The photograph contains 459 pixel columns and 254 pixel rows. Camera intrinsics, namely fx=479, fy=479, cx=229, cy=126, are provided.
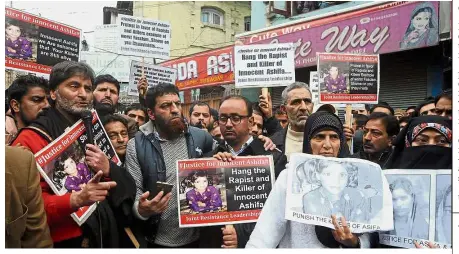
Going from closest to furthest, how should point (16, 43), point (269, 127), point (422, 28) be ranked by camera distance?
point (16, 43), point (269, 127), point (422, 28)

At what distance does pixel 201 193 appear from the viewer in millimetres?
2973

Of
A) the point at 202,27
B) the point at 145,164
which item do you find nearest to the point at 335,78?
the point at 145,164

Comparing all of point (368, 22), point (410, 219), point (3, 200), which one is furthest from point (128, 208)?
point (368, 22)

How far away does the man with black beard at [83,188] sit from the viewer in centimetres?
262

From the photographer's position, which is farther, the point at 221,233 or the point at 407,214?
the point at 221,233

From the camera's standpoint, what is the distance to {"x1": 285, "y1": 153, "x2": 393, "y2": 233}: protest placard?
2533 mm

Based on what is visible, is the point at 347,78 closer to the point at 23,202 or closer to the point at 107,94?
the point at 107,94

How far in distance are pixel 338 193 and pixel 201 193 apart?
2.76 feet

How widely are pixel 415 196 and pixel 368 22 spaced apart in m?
7.43

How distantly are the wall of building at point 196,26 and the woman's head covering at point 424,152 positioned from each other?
6.89m

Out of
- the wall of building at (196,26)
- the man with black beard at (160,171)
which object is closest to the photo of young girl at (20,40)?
the man with black beard at (160,171)

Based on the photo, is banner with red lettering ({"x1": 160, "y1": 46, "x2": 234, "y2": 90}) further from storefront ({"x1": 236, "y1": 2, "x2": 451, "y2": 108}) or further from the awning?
storefront ({"x1": 236, "y1": 2, "x2": 451, "y2": 108})

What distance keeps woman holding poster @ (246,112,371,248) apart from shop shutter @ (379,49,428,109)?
746 centimetres

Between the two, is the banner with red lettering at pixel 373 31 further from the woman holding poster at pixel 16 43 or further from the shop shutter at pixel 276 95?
the woman holding poster at pixel 16 43
